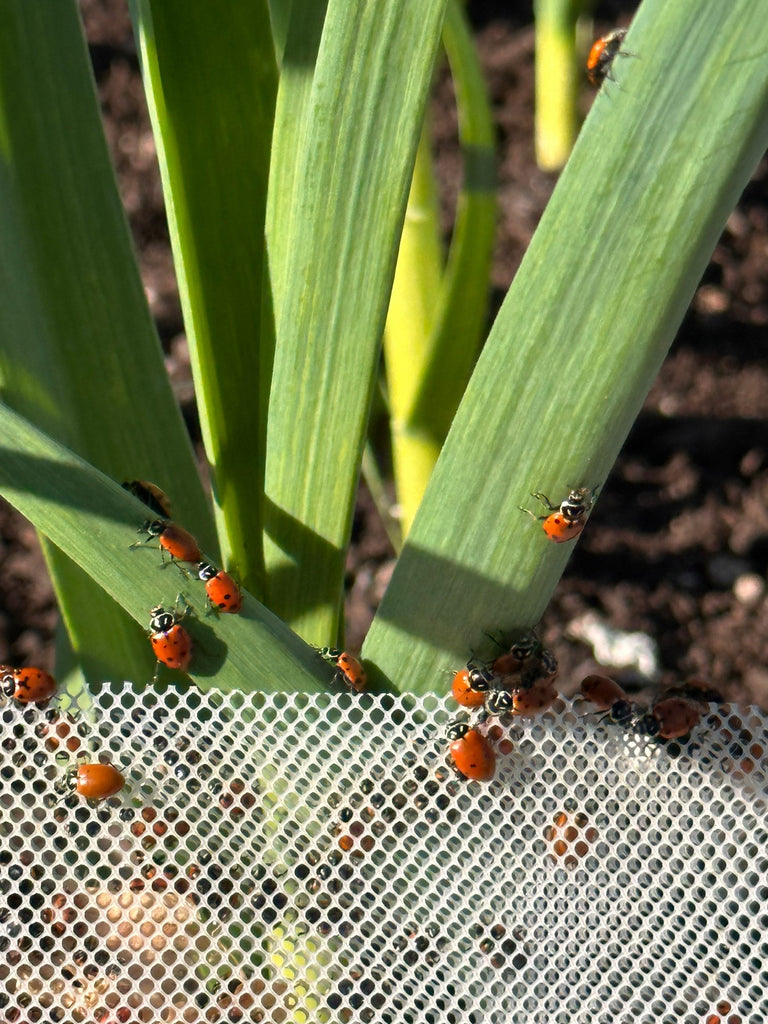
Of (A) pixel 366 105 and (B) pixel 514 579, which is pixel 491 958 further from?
(A) pixel 366 105

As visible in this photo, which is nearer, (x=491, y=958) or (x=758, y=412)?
(x=491, y=958)

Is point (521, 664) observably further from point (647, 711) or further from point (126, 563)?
point (126, 563)

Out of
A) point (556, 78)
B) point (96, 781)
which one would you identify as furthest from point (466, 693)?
point (556, 78)

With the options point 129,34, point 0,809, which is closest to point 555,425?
point 0,809

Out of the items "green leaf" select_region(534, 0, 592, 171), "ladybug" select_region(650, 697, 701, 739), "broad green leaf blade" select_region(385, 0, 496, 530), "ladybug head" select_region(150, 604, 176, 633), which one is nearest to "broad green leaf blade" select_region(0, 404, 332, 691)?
"ladybug head" select_region(150, 604, 176, 633)

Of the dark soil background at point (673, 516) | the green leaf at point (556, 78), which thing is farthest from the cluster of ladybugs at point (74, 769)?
the green leaf at point (556, 78)

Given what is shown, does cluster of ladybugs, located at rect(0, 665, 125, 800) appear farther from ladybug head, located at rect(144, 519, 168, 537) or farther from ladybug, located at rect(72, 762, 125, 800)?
ladybug head, located at rect(144, 519, 168, 537)

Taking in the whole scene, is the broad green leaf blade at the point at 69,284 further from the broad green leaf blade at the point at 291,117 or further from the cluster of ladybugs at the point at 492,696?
the cluster of ladybugs at the point at 492,696
